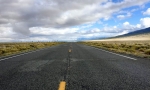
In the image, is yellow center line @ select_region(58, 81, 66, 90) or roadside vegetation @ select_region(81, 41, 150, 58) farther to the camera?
roadside vegetation @ select_region(81, 41, 150, 58)

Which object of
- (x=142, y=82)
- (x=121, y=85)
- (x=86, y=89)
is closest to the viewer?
(x=86, y=89)

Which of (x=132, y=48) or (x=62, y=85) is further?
(x=132, y=48)

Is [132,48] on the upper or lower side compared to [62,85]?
lower

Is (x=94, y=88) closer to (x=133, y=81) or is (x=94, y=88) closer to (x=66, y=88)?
(x=66, y=88)

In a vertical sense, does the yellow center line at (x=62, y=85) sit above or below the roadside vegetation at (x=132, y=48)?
above

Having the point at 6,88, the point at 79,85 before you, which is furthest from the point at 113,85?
the point at 6,88

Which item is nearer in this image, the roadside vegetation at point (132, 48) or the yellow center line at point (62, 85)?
the yellow center line at point (62, 85)

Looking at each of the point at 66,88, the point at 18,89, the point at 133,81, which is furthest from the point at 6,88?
the point at 133,81

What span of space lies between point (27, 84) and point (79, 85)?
5.04 ft

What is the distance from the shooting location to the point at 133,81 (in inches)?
208

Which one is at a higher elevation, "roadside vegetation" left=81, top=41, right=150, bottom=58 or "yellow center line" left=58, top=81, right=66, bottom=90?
"yellow center line" left=58, top=81, right=66, bottom=90

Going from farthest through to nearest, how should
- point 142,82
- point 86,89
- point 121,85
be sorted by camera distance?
1. point 142,82
2. point 121,85
3. point 86,89

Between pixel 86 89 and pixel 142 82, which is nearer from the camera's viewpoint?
pixel 86 89

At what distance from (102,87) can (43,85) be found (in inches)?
65.6
